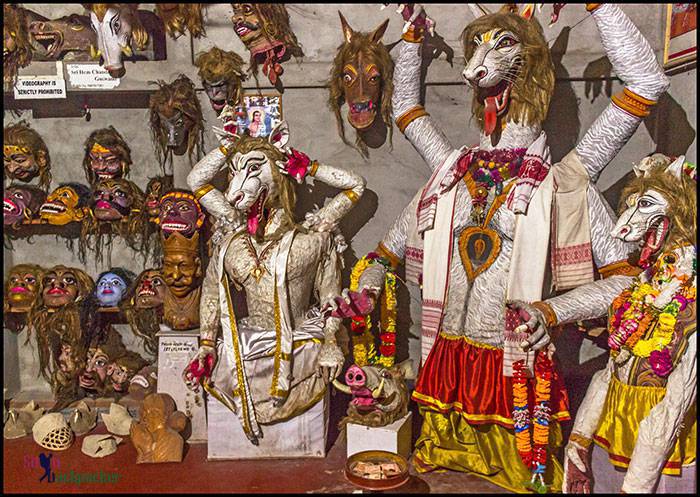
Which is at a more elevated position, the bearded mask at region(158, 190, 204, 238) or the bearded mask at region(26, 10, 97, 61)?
the bearded mask at region(26, 10, 97, 61)

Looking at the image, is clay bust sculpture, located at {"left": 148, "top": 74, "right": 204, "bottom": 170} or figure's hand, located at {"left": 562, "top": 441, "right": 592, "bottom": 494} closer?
figure's hand, located at {"left": 562, "top": 441, "right": 592, "bottom": 494}

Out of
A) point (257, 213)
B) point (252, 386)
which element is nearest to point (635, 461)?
point (252, 386)

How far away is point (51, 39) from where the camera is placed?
12.1 feet

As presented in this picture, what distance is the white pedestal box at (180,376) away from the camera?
139 inches

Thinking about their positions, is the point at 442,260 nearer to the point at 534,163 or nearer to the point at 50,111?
the point at 534,163

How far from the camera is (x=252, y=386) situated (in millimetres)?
3271

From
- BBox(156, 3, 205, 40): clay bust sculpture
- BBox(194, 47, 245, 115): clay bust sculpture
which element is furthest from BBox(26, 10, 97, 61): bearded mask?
BBox(194, 47, 245, 115): clay bust sculpture

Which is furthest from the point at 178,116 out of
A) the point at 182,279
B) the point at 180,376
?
the point at 180,376

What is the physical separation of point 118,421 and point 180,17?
8.30ft

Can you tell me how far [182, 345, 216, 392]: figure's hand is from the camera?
10.5 feet

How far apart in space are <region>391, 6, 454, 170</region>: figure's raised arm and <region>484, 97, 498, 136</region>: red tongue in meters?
0.30

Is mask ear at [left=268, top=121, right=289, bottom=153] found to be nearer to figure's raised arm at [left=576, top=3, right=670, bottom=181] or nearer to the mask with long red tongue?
figure's raised arm at [left=576, top=3, right=670, bottom=181]

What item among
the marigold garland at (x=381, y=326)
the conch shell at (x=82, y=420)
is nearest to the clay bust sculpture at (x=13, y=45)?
the conch shell at (x=82, y=420)

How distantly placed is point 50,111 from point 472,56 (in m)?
2.81
